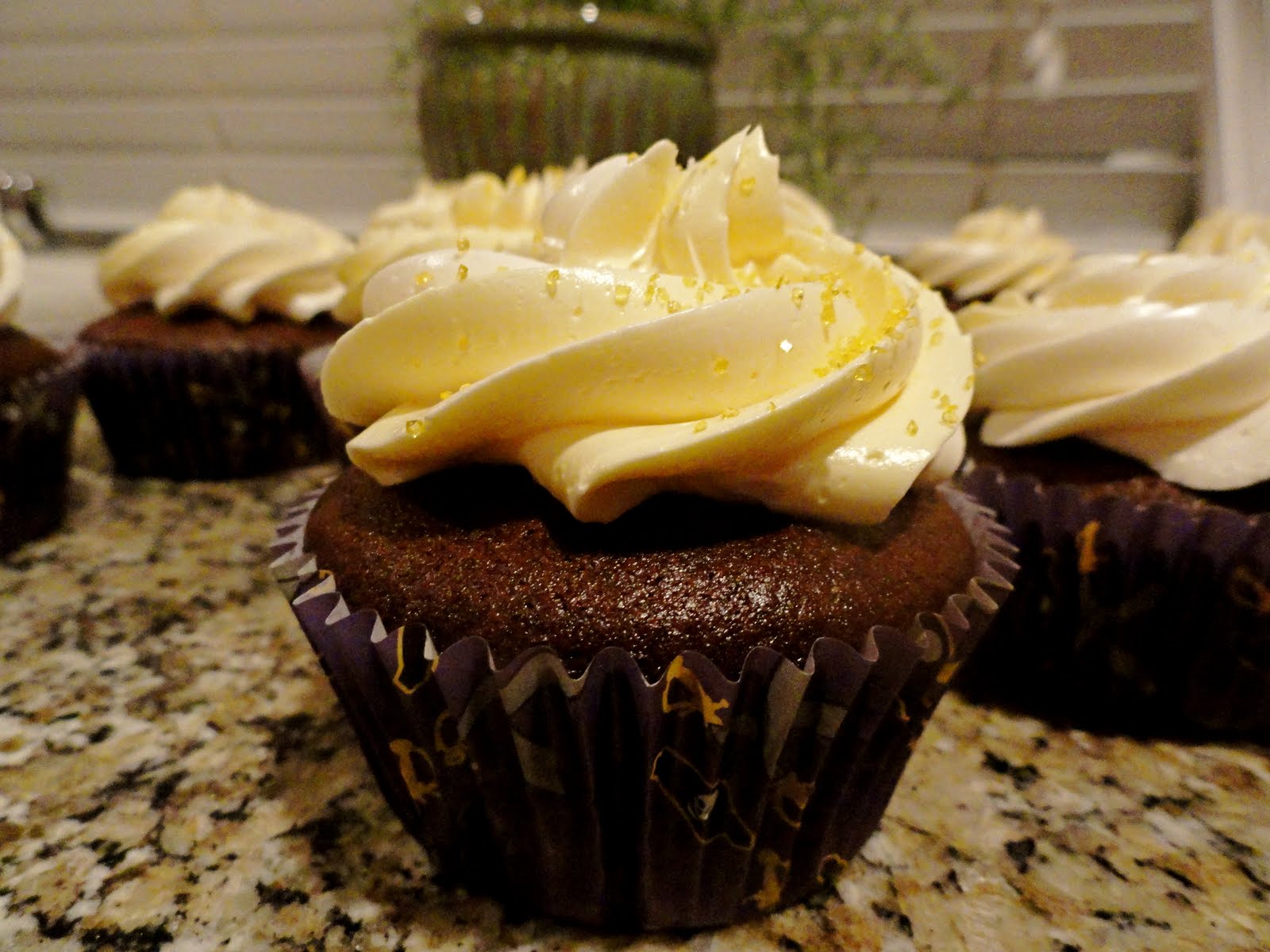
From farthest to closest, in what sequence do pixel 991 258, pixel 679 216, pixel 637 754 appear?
pixel 991 258 → pixel 679 216 → pixel 637 754

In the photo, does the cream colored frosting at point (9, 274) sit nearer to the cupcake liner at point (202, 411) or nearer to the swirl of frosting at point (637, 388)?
the cupcake liner at point (202, 411)

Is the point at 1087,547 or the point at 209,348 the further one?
the point at 209,348

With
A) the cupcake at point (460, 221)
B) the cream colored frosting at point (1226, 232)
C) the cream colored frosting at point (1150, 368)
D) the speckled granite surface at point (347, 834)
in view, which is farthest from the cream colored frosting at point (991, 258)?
the speckled granite surface at point (347, 834)

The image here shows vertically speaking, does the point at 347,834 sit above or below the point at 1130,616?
below

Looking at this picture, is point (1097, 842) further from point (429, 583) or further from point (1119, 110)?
point (1119, 110)

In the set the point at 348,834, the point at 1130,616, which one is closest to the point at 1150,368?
the point at 1130,616

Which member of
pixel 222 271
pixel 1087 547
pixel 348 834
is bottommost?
pixel 348 834

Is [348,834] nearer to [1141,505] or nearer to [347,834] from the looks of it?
[347,834]
